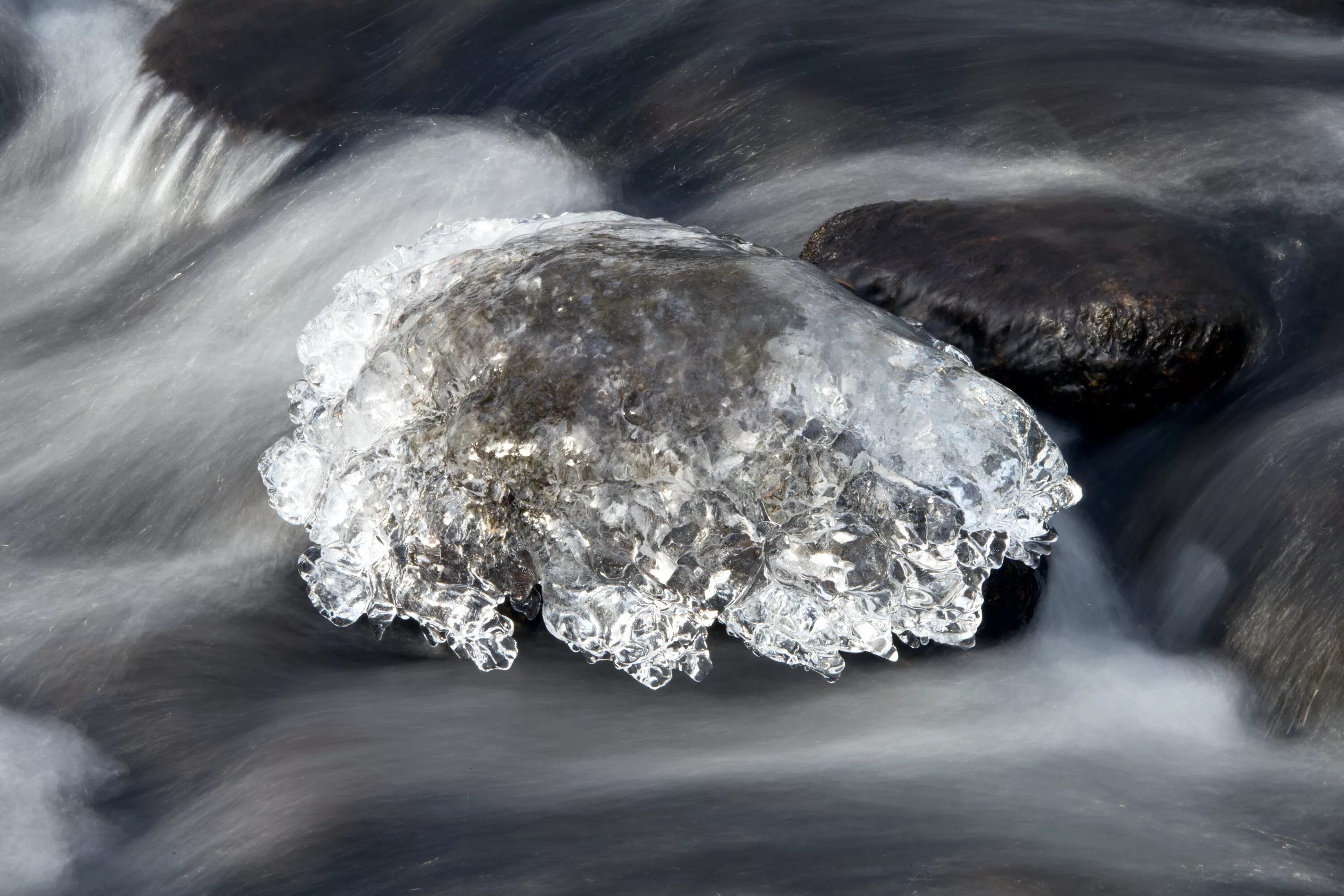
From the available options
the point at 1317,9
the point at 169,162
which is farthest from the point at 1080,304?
the point at 169,162

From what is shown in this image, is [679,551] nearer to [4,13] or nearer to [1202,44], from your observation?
[1202,44]

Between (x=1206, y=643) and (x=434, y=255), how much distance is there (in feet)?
8.26

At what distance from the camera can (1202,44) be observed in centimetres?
498

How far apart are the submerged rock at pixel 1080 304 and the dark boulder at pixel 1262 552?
25 centimetres

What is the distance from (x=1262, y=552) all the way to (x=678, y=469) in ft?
5.27

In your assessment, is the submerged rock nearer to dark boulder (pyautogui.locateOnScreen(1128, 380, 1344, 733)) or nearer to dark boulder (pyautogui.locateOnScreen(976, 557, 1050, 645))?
dark boulder (pyautogui.locateOnScreen(1128, 380, 1344, 733))

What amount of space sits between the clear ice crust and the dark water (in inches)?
8.8

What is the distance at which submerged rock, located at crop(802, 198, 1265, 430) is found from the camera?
3545mm

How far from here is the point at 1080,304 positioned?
3547 mm

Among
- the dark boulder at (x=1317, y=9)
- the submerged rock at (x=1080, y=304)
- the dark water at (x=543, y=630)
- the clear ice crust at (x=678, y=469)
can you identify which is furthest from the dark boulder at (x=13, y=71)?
the dark boulder at (x=1317, y=9)

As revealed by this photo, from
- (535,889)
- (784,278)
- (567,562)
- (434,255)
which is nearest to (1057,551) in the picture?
(784,278)

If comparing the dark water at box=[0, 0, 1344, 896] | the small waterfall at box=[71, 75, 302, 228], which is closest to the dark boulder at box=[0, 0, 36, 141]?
the dark water at box=[0, 0, 1344, 896]

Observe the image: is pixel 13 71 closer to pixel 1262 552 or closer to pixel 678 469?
pixel 678 469

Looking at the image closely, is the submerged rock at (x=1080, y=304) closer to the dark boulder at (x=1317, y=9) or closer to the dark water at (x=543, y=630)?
the dark water at (x=543, y=630)
